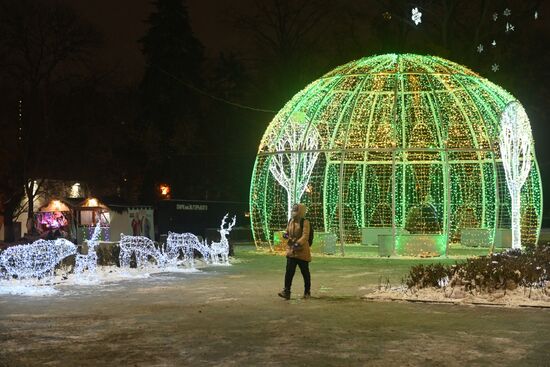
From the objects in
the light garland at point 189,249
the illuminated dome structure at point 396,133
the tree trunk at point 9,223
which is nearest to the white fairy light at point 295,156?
the illuminated dome structure at point 396,133

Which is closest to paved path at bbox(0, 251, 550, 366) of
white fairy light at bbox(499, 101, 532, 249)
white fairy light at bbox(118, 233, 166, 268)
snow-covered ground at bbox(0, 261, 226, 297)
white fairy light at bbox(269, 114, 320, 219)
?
snow-covered ground at bbox(0, 261, 226, 297)

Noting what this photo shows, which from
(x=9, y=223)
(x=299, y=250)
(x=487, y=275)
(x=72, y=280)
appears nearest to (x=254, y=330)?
(x=299, y=250)

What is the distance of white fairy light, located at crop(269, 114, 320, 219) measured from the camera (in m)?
20.9

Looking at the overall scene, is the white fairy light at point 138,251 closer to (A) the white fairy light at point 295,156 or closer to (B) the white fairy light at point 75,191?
(A) the white fairy light at point 295,156

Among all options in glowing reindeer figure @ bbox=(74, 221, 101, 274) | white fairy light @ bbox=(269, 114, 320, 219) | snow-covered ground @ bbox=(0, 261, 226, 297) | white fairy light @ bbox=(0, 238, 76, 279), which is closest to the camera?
snow-covered ground @ bbox=(0, 261, 226, 297)

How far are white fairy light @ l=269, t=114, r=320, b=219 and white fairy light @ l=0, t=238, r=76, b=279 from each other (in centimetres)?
766

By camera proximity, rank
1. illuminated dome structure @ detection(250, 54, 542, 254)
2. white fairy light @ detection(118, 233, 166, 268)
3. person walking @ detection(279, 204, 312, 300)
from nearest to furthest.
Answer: person walking @ detection(279, 204, 312, 300) → white fairy light @ detection(118, 233, 166, 268) → illuminated dome structure @ detection(250, 54, 542, 254)

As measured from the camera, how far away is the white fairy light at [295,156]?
20891 mm

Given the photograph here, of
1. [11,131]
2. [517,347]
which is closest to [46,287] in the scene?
[517,347]

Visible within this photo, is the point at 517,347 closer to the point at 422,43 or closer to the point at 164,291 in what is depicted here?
the point at 164,291

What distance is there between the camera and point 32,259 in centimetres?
1401

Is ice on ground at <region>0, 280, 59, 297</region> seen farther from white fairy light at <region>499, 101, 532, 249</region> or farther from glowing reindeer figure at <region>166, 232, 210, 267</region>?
white fairy light at <region>499, 101, 532, 249</region>

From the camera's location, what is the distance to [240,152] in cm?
4222

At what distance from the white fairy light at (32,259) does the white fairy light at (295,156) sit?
766cm
